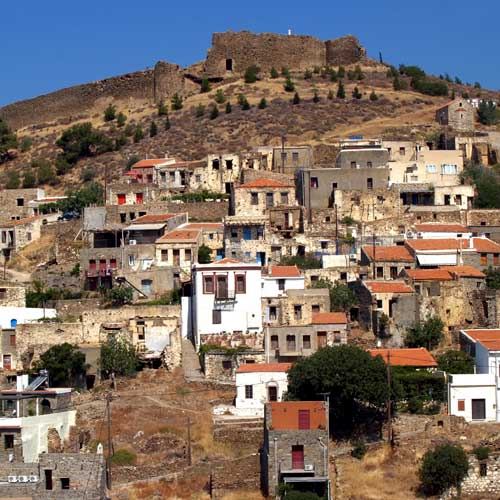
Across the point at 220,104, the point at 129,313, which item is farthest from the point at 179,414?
the point at 220,104

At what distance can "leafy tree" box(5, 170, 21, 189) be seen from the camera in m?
71.9

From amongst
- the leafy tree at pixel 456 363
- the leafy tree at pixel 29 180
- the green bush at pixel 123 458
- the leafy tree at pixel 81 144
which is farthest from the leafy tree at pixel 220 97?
the green bush at pixel 123 458

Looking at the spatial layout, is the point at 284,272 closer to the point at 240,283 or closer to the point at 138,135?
the point at 240,283

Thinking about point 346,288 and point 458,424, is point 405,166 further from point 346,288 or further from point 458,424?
point 458,424

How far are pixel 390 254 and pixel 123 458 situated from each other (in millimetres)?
14051

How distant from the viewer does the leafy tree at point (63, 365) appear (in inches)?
1758

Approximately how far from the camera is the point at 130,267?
52250 millimetres

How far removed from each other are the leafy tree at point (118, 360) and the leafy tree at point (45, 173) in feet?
95.5

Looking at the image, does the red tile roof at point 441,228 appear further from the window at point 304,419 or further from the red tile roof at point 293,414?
the window at point 304,419

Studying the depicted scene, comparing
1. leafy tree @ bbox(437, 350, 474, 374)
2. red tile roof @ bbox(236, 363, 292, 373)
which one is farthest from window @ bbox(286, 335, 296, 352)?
leafy tree @ bbox(437, 350, 474, 374)

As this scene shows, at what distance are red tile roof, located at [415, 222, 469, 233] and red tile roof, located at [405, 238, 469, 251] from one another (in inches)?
51.9

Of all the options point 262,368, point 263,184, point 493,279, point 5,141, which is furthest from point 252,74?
point 262,368

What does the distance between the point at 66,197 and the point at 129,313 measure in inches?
728

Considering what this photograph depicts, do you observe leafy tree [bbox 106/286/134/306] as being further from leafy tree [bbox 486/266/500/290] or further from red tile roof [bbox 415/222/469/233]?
leafy tree [bbox 486/266/500/290]
